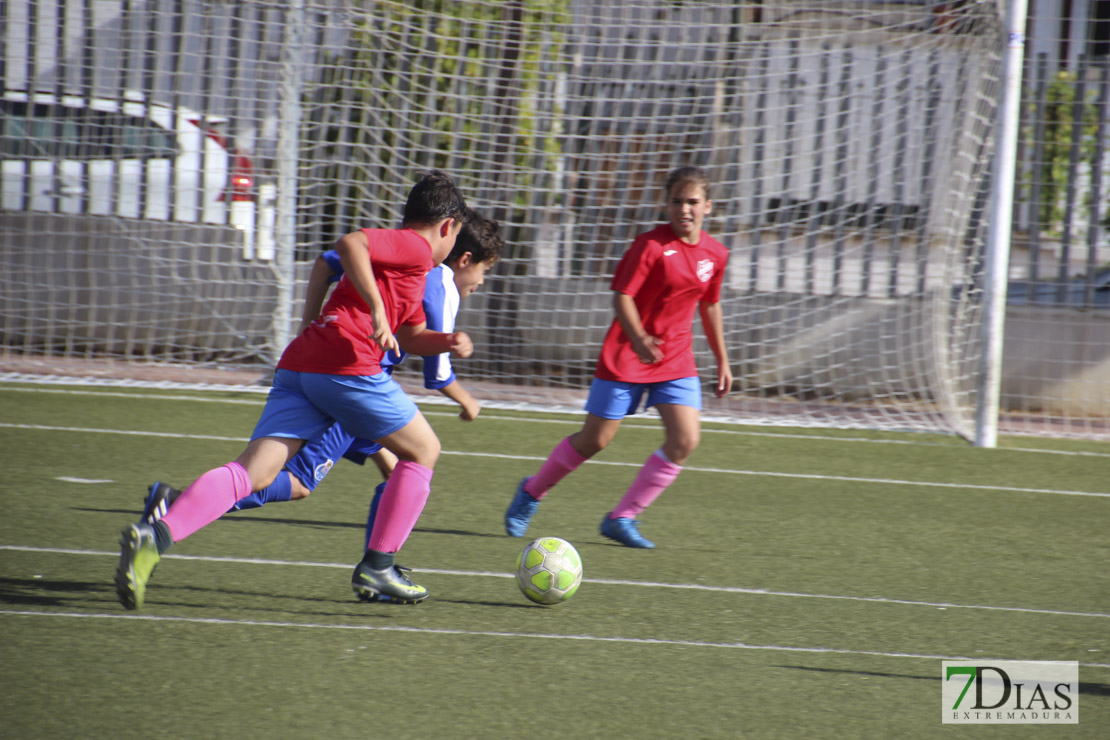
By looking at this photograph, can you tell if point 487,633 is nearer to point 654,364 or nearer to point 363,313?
point 363,313

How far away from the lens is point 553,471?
4.71 m

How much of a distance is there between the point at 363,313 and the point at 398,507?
612 mm

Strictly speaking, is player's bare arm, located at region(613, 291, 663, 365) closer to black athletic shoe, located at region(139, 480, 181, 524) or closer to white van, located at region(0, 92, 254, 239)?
black athletic shoe, located at region(139, 480, 181, 524)

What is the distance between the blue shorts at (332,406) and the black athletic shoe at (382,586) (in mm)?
432

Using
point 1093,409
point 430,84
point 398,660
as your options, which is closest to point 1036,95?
point 1093,409

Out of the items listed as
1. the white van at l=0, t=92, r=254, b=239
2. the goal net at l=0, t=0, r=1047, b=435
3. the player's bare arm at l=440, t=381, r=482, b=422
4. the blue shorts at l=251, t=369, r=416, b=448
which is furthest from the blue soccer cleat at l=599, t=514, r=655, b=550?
the white van at l=0, t=92, r=254, b=239

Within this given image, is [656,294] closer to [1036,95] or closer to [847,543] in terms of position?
[847,543]

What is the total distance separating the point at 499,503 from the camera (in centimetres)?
533

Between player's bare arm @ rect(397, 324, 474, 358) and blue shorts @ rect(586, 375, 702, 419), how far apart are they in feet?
3.81

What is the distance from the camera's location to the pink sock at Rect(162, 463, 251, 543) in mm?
3297

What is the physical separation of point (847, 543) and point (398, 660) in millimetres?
2408

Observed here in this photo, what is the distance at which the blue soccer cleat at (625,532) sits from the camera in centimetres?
459

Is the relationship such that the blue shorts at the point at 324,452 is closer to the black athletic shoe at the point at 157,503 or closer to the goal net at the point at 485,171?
the black athletic shoe at the point at 157,503

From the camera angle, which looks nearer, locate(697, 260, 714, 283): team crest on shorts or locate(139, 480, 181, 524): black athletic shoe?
locate(139, 480, 181, 524): black athletic shoe
